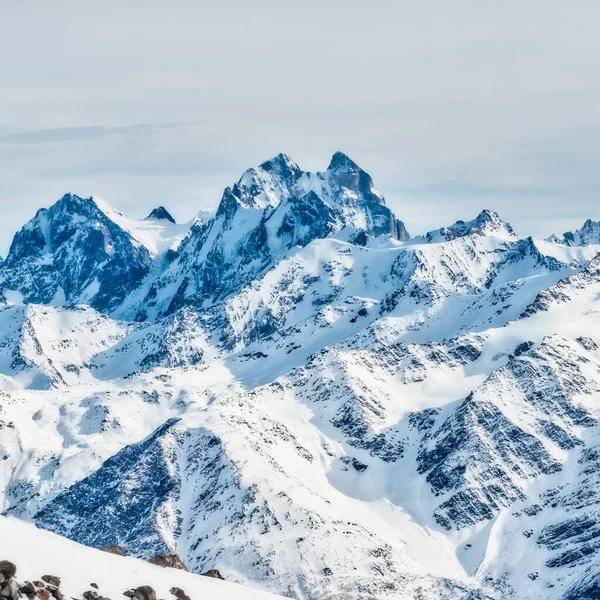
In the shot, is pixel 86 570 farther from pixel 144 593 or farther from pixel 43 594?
pixel 43 594

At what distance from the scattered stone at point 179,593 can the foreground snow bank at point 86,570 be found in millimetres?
448

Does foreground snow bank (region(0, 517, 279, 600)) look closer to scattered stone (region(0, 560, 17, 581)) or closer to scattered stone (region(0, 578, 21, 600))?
scattered stone (region(0, 560, 17, 581))

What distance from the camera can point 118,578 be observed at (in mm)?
88875

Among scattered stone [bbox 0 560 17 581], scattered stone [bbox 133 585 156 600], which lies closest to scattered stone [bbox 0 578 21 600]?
scattered stone [bbox 0 560 17 581]

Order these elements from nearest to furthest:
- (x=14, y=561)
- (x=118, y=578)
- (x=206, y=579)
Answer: (x=14, y=561) < (x=118, y=578) < (x=206, y=579)

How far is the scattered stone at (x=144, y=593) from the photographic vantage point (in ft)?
286

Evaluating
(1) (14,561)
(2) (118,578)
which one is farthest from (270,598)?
(1) (14,561)

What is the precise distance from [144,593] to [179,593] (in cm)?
478

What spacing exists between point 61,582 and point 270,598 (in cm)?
2552

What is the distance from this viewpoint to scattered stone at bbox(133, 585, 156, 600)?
286 feet

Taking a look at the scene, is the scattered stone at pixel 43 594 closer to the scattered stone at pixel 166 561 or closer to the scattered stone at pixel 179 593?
the scattered stone at pixel 179 593

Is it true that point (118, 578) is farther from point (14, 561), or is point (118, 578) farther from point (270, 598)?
point (270, 598)

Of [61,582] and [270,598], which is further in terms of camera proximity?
[270,598]

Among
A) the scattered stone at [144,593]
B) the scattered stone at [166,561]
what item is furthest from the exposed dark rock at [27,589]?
the scattered stone at [166,561]
